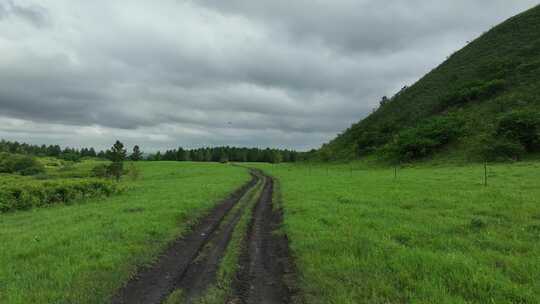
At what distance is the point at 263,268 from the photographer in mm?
7477

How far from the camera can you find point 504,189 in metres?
16.1

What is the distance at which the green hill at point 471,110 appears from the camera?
37.8 metres

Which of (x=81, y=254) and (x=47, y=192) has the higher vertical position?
(x=81, y=254)

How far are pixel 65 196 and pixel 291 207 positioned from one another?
19325 mm

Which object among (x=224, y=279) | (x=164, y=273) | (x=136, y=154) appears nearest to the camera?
(x=224, y=279)

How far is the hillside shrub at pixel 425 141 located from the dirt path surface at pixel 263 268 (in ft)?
129

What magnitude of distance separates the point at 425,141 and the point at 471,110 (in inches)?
610

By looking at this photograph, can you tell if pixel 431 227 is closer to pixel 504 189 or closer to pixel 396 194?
pixel 396 194

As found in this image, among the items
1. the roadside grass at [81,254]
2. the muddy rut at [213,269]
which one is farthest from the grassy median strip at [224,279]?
the roadside grass at [81,254]

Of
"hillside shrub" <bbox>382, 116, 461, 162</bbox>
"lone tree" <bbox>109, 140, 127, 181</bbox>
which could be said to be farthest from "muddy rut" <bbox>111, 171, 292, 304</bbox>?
"lone tree" <bbox>109, 140, 127, 181</bbox>

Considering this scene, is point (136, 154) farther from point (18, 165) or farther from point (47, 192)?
point (47, 192)

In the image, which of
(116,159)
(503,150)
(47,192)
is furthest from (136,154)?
(503,150)

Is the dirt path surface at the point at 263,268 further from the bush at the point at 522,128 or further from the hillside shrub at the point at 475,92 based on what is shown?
the hillside shrub at the point at 475,92

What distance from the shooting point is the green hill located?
37812 millimetres
